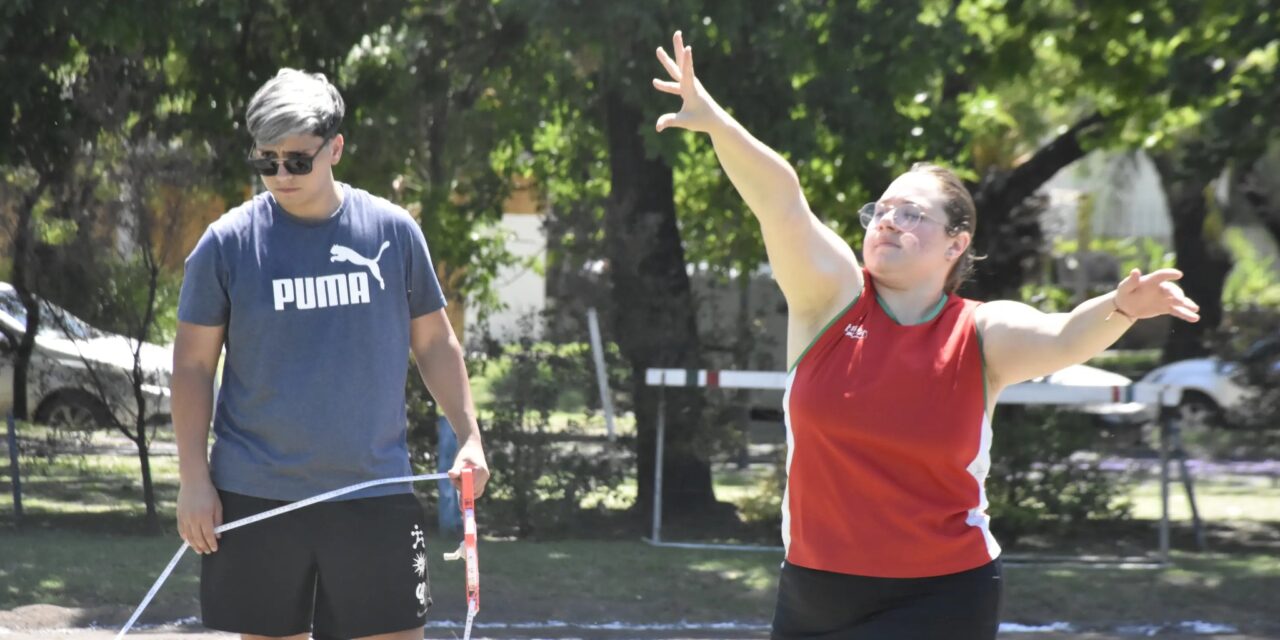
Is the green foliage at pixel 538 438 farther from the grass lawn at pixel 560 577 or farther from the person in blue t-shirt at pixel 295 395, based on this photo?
the person in blue t-shirt at pixel 295 395

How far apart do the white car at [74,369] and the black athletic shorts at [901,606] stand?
7948 mm

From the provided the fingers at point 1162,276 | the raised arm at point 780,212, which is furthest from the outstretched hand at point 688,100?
the fingers at point 1162,276

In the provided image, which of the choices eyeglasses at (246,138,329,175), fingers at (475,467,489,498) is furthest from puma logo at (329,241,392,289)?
fingers at (475,467,489,498)

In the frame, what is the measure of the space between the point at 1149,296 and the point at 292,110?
1886mm

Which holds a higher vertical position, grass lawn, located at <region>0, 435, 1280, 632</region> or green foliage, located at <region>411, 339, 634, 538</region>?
green foliage, located at <region>411, 339, 634, 538</region>

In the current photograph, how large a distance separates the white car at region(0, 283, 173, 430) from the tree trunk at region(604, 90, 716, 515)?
3115 millimetres

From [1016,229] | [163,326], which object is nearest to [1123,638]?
[163,326]

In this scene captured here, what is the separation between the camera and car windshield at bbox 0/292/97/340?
10.3 metres

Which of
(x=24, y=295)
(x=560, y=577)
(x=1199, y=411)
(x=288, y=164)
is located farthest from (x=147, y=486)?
(x=1199, y=411)

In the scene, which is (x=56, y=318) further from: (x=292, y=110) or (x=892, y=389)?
(x=892, y=389)

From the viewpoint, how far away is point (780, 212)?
10.5 feet

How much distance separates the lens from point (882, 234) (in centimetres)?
328

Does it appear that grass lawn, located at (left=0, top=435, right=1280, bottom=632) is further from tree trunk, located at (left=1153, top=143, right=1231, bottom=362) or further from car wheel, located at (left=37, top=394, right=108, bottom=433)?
tree trunk, located at (left=1153, top=143, right=1231, bottom=362)

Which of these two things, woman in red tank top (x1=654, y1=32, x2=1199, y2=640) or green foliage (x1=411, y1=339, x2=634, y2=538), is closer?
woman in red tank top (x1=654, y1=32, x2=1199, y2=640)
